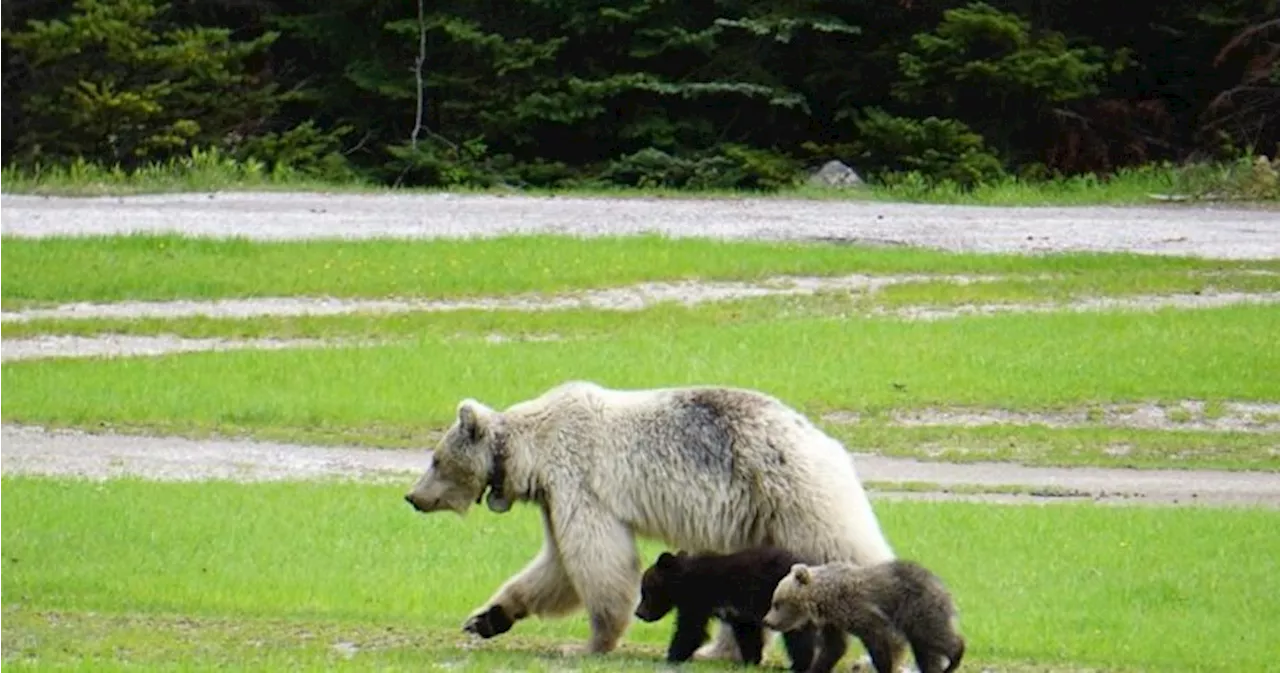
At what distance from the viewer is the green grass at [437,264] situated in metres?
28.3

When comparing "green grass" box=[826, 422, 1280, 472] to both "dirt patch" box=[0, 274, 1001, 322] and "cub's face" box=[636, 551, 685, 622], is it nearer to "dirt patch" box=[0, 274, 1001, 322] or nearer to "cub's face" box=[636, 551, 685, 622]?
"dirt patch" box=[0, 274, 1001, 322]

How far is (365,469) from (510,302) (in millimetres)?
8283

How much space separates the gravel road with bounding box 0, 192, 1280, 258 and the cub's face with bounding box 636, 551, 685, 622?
19.1 meters

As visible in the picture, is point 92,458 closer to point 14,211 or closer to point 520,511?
point 520,511

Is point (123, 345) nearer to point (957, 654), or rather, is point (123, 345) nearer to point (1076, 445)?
point (1076, 445)

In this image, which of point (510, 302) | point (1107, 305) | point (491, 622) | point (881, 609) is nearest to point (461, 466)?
point (491, 622)

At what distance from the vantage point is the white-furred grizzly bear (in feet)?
39.6

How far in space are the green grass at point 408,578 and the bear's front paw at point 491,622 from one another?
125 mm

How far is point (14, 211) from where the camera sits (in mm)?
32562

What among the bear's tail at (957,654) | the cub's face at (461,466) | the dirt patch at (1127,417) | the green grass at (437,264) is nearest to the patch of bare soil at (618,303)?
the green grass at (437,264)

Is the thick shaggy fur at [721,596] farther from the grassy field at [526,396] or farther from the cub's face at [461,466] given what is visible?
the cub's face at [461,466]

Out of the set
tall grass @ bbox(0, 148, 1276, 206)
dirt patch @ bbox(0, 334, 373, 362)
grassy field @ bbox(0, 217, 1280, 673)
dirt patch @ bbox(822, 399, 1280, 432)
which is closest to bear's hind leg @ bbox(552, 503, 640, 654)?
grassy field @ bbox(0, 217, 1280, 673)

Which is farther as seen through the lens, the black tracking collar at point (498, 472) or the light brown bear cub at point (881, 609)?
the black tracking collar at point (498, 472)

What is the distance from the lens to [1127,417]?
2306 cm
